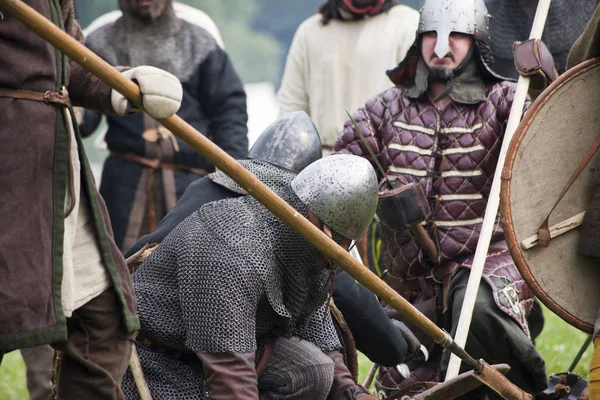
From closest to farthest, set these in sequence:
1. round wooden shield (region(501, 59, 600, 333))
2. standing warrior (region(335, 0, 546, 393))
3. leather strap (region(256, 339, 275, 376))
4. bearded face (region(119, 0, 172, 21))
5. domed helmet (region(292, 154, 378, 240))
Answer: domed helmet (region(292, 154, 378, 240))
leather strap (region(256, 339, 275, 376))
round wooden shield (region(501, 59, 600, 333))
standing warrior (region(335, 0, 546, 393))
bearded face (region(119, 0, 172, 21))

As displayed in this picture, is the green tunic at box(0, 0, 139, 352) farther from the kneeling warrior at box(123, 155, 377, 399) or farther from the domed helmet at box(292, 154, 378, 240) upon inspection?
the domed helmet at box(292, 154, 378, 240)

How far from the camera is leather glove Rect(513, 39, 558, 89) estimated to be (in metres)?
5.52

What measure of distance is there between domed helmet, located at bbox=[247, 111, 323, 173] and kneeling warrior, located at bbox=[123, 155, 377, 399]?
62 cm

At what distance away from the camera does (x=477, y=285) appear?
5.52 m

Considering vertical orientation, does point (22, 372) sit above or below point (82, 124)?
below

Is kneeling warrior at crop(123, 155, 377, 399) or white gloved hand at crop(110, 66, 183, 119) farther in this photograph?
kneeling warrior at crop(123, 155, 377, 399)

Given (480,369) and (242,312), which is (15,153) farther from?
(480,369)

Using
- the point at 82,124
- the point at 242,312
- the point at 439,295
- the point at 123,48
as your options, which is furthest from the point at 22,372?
the point at 242,312

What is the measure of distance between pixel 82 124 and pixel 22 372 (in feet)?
5.01

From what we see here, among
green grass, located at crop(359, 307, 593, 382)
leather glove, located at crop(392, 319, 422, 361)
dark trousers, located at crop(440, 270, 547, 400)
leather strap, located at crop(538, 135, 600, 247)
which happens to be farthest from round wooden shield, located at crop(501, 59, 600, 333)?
green grass, located at crop(359, 307, 593, 382)

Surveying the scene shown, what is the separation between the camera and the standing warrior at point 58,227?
362 centimetres

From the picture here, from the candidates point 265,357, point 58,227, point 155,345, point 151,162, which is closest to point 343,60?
point 151,162

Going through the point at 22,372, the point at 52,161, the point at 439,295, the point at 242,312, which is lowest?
the point at 22,372

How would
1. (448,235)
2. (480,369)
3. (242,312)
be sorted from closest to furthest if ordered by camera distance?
(242,312)
(480,369)
(448,235)
